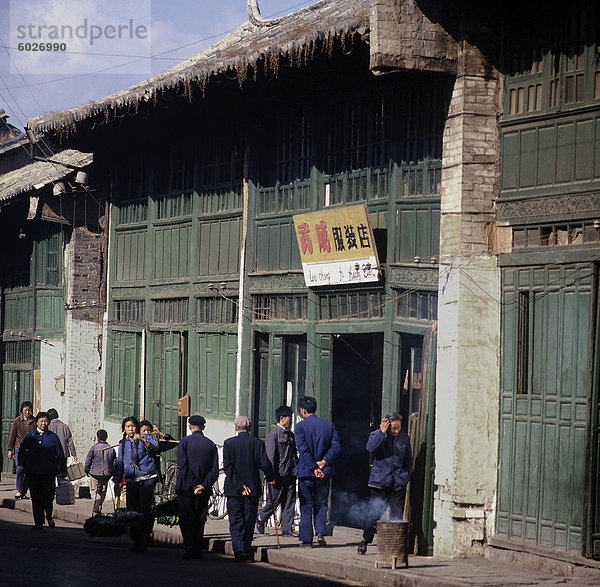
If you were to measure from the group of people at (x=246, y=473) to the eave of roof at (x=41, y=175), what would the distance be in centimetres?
830

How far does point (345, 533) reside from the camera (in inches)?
688

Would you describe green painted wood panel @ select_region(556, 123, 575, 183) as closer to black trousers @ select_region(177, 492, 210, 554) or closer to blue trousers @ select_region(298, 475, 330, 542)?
blue trousers @ select_region(298, 475, 330, 542)

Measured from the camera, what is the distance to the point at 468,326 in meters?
14.6

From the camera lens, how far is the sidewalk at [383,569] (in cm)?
1272

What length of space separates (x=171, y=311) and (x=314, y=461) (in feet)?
25.1

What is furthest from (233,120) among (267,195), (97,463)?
(97,463)

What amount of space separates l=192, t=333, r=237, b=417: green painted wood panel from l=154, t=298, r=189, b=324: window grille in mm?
849

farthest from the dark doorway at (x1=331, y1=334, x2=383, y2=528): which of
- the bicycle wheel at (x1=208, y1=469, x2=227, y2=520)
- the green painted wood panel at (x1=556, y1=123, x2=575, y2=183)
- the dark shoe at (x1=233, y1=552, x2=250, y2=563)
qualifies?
the green painted wood panel at (x1=556, y1=123, x2=575, y2=183)

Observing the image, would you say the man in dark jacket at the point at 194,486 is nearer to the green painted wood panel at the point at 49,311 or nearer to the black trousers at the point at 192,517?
the black trousers at the point at 192,517

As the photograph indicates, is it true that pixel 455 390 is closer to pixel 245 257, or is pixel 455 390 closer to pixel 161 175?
pixel 245 257

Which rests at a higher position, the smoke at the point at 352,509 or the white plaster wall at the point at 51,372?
the white plaster wall at the point at 51,372

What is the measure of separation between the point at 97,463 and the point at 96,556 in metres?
5.52

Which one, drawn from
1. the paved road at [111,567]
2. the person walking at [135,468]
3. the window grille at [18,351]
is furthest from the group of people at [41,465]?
the window grille at [18,351]

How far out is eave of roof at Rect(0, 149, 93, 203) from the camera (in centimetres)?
2603
